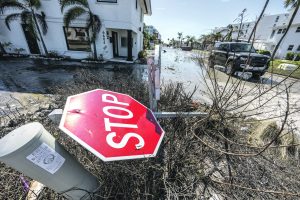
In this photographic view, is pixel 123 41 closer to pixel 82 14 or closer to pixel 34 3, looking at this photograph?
pixel 82 14

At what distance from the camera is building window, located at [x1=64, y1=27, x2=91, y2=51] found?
38.1 ft

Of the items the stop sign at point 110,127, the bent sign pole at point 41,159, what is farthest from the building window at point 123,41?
the bent sign pole at point 41,159

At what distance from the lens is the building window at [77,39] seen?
38.1 feet

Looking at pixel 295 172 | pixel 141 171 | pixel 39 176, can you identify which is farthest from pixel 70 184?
pixel 295 172

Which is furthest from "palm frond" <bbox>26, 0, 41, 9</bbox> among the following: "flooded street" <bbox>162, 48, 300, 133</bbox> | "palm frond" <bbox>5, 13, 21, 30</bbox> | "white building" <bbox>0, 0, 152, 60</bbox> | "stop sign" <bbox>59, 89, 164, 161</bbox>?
"stop sign" <bbox>59, 89, 164, 161</bbox>

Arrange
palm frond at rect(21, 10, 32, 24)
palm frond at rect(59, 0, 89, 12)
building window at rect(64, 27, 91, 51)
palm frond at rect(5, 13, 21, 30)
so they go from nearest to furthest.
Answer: palm frond at rect(59, 0, 89, 12), palm frond at rect(21, 10, 32, 24), palm frond at rect(5, 13, 21, 30), building window at rect(64, 27, 91, 51)

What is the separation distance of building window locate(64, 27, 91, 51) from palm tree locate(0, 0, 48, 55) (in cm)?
158

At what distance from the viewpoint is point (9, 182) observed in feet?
5.45

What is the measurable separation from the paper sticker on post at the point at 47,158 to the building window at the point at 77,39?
12365mm

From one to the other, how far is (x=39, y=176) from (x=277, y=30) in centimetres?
4268

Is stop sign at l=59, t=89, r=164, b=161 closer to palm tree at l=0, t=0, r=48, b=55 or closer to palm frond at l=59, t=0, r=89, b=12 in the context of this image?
palm frond at l=59, t=0, r=89, b=12

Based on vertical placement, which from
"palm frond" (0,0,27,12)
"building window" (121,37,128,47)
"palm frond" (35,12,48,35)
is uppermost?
"palm frond" (0,0,27,12)

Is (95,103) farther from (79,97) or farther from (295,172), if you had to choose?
(295,172)

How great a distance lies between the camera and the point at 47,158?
2.95 ft
